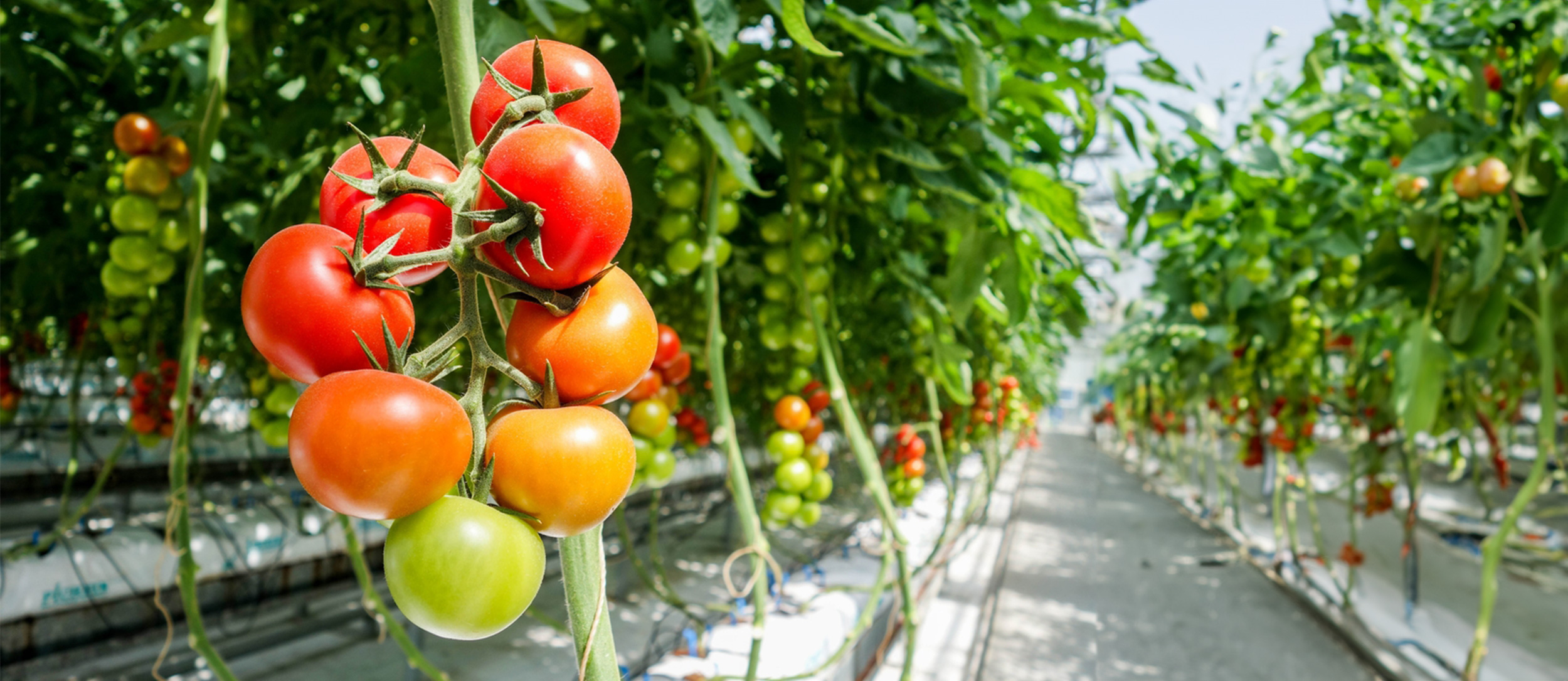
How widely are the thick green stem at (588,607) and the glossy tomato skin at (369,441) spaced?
0.10ft

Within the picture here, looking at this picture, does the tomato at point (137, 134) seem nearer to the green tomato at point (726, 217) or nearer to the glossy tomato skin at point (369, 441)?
the green tomato at point (726, 217)

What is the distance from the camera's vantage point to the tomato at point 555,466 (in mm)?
150

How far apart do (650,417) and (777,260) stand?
0.56ft

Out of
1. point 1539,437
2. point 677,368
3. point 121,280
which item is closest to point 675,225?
point 677,368

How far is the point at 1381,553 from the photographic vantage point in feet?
8.52

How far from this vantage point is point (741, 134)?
0.54 m

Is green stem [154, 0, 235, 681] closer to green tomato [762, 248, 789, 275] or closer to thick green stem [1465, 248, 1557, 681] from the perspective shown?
green tomato [762, 248, 789, 275]

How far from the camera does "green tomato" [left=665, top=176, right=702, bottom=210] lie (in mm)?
562

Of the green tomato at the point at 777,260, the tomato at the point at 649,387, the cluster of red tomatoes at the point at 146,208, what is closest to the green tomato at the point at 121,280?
the cluster of red tomatoes at the point at 146,208

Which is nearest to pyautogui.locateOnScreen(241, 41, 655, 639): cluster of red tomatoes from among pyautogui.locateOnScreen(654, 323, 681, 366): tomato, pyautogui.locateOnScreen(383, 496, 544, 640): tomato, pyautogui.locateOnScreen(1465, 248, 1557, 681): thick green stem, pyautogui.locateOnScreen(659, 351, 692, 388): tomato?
pyautogui.locateOnScreen(383, 496, 544, 640): tomato

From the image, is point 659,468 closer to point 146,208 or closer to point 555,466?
point 146,208

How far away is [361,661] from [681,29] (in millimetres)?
1614

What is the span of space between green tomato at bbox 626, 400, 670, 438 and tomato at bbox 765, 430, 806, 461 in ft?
0.51

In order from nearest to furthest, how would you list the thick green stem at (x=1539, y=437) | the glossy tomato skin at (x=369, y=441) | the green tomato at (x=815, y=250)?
the glossy tomato skin at (x=369, y=441) → the green tomato at (x=815, y=250) → the thick green stem at (x=1539, y=437)
